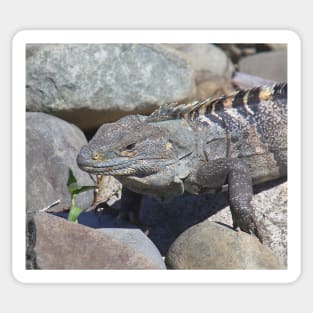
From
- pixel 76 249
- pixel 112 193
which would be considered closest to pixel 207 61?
pixel 112 193

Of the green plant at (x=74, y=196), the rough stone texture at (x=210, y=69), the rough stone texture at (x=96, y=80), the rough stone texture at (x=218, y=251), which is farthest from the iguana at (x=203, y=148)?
the rough stone texture at (x=210, y=69)

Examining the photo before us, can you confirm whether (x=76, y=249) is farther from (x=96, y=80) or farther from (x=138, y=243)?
(x=96, y=80)

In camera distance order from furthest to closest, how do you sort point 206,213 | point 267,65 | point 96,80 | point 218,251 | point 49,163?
1. point 267,65
2. point 96,80
3. point 49,163
4. point 206,213
5. point 218,251

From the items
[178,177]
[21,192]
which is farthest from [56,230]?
[178,177]

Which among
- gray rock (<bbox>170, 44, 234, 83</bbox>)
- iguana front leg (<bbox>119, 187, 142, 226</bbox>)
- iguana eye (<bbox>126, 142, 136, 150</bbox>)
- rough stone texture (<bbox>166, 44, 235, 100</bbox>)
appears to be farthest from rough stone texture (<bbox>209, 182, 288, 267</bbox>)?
gray rock (<bbox>170, 44, 234, 83</bbox>)

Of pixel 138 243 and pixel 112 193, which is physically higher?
pixel 112 193

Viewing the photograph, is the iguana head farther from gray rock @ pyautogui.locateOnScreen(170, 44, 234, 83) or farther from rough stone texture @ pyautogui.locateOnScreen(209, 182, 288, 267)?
gray rock @ pyautogui.locateOnScreen(170, 44, 234, 83)

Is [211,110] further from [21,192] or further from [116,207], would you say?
[21,192]
